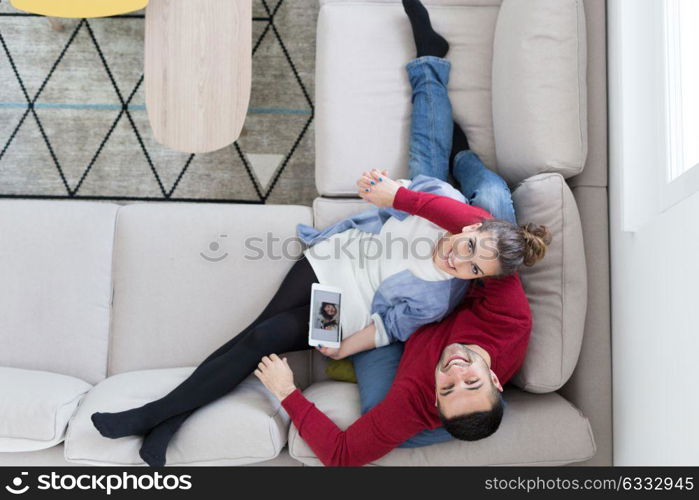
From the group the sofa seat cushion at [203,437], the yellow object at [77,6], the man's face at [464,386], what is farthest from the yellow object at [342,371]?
the yellow object at [77,6]

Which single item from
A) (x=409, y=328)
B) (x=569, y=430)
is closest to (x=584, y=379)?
(x=569, y=430)

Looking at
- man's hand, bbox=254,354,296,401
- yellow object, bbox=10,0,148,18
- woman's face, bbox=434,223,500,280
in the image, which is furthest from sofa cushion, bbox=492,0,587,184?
yellow object, bbox=10,0,148,18

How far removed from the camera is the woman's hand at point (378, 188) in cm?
191

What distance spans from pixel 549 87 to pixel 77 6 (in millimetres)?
1643

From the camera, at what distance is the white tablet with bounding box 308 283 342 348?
190cm

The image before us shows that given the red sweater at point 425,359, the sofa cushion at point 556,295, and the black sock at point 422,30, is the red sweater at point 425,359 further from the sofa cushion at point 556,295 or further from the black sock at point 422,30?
the black sock at point 422,30

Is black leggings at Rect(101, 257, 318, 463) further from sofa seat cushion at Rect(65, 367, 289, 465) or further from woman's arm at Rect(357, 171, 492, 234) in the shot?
woman's arm at Rect(357, 171, 492, 234)

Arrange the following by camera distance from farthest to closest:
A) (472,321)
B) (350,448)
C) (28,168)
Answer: (28,168) < (472,321) < (350,448)

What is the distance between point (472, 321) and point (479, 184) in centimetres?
45

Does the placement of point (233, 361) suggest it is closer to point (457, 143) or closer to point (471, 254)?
point (471, 254)

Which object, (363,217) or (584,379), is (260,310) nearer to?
(363,217)

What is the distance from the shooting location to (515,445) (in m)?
1.77

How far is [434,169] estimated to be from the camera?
2035mm

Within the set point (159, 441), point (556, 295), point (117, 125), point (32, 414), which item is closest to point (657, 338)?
point (556, 295)
